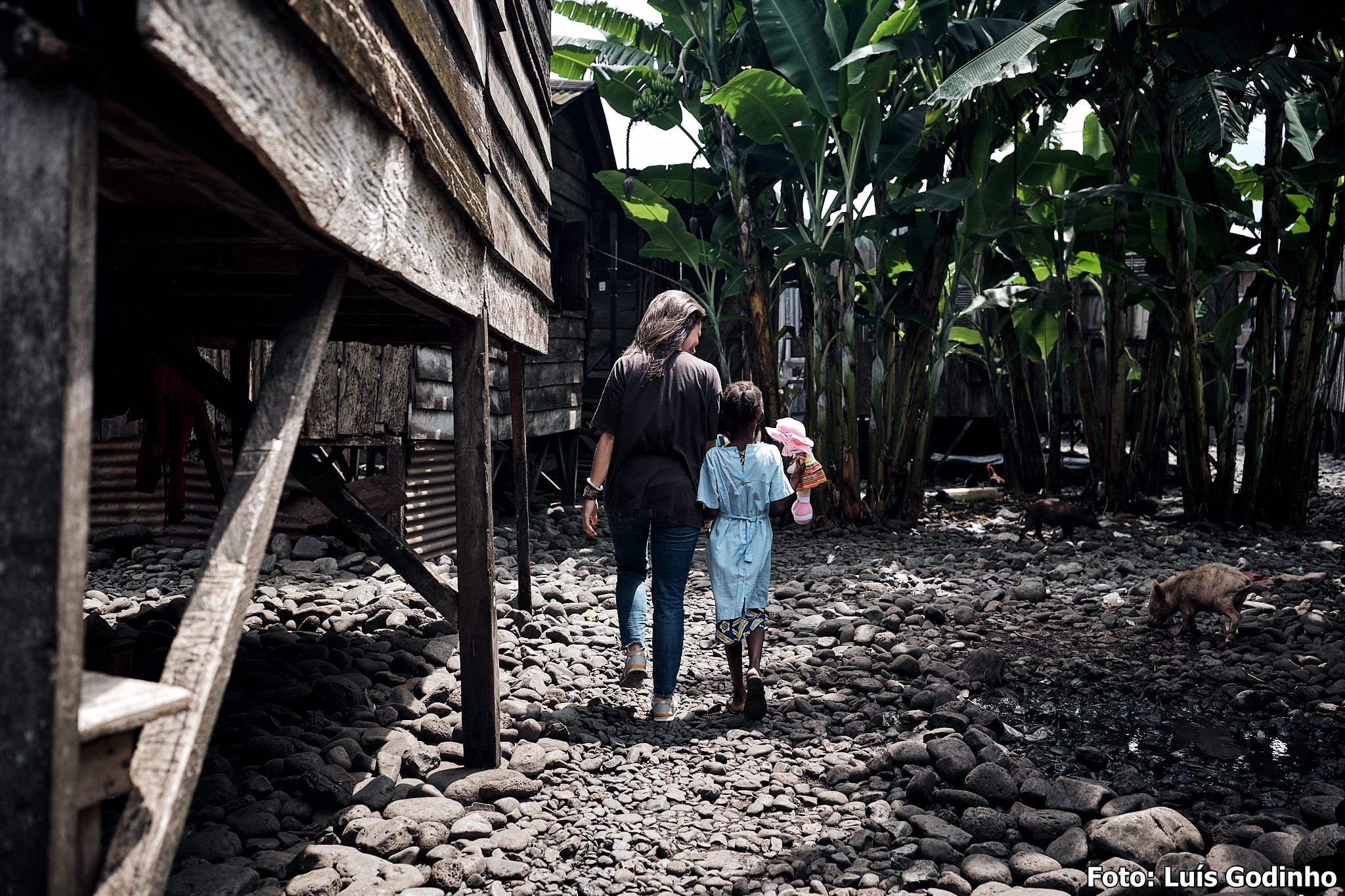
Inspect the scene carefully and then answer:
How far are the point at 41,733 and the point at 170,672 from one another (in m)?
0.32

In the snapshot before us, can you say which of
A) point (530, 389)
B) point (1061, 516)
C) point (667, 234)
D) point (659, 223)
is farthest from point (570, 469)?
point (1061, 516)

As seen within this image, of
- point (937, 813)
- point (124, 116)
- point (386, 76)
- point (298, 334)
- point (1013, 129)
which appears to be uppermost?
point (1013, 129)

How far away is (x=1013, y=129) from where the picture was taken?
26.2 feet

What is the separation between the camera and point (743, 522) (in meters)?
3.60

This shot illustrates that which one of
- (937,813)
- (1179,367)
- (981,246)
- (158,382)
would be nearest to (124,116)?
(937,813)

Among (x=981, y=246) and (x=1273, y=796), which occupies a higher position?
(x=981, y=246)

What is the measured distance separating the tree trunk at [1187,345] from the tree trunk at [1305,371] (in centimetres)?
54

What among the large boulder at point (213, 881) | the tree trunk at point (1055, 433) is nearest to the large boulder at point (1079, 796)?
the large boulder at point (213, 881)

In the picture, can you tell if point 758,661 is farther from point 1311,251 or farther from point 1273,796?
point 1311,251

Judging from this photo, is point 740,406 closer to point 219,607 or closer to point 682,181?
point 219,607

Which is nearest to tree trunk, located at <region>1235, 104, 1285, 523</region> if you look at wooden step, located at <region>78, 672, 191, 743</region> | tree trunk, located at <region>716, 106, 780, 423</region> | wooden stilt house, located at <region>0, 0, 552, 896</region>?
tree trunk, located at <region>716, 106, 780, 423</region>

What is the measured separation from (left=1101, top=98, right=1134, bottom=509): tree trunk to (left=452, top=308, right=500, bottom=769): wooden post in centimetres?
691

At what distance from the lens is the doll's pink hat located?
12.1 feet

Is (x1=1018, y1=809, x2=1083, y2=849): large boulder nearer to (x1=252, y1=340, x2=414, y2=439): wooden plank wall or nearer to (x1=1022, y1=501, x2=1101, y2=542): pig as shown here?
(x1=252, y1=340, x2=414, y2=439): wooden plank wall
